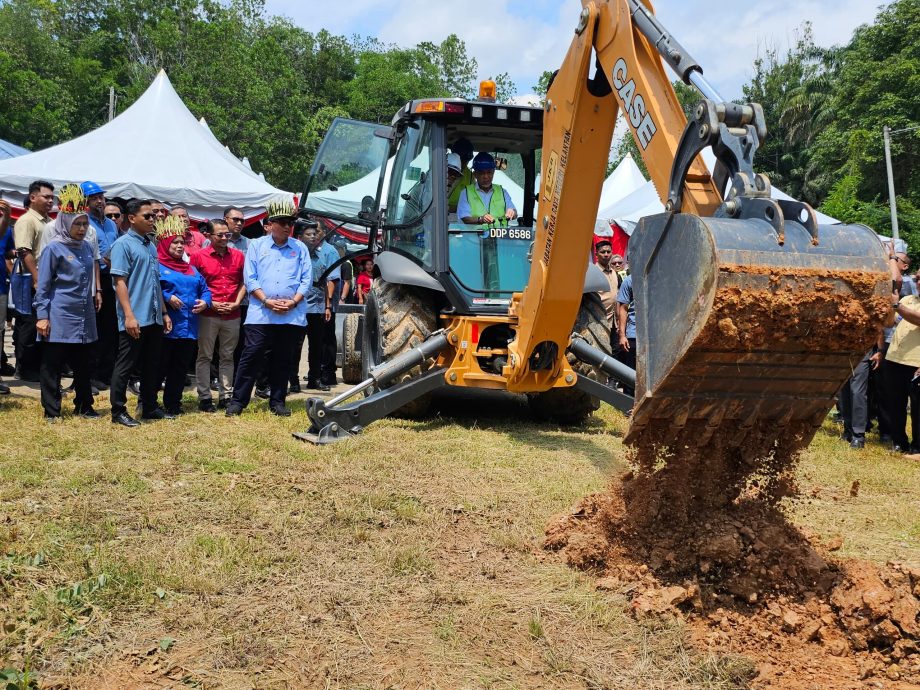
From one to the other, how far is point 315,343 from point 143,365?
273 cm

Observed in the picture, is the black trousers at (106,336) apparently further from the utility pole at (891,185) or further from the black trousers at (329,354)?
the utility pole at (891,185)

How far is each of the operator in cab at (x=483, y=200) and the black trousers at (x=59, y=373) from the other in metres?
3.33

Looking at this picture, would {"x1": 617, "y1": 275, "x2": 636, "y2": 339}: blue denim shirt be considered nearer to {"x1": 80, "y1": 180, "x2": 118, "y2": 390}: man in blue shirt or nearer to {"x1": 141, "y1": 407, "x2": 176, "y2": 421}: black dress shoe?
{"x1": 141, "y1": 407, "x2": 176, "y2": 421}: black dress shoe

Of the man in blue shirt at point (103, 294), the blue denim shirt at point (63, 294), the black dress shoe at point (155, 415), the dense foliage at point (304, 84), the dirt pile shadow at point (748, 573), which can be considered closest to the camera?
the dirt pile shadow at point (748, 573)

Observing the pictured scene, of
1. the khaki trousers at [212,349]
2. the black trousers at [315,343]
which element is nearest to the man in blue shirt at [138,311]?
the khaki trousers at [212,349]

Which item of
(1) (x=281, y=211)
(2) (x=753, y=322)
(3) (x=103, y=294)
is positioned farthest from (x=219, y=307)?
(2) (x=753, y=322)

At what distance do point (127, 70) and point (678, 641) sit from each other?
51.9 m

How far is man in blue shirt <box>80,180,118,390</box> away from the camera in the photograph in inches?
324

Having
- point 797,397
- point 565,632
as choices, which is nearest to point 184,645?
point 565,632

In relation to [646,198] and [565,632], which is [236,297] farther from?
[646,198]

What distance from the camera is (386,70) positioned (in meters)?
53.4

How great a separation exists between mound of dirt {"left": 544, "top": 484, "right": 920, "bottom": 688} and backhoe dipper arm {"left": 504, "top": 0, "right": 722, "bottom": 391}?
4.61 ft

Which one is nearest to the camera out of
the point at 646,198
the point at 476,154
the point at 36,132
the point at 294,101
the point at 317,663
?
the point at 317,663

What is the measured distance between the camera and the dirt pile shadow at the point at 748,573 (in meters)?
3.05
